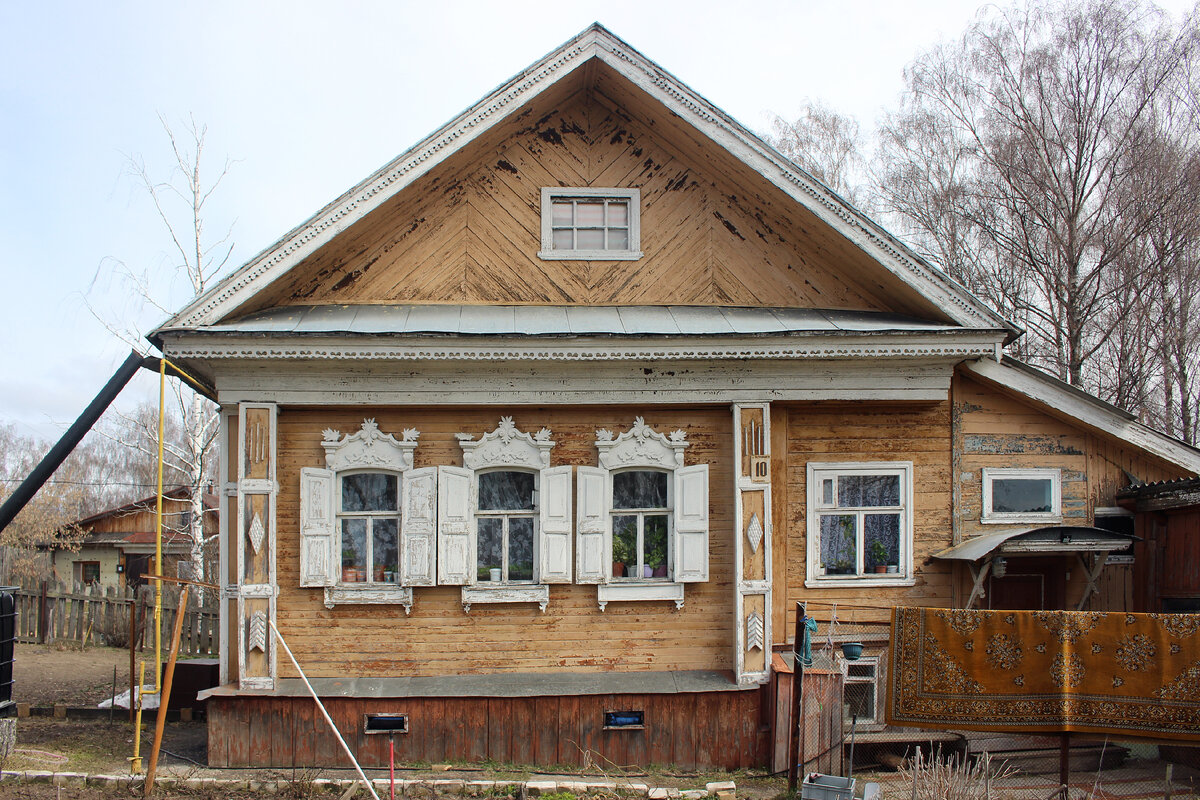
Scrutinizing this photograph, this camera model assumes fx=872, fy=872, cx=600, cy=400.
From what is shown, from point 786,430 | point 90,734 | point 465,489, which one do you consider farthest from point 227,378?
point 786,430

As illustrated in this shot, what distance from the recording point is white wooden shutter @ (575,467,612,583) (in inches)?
360

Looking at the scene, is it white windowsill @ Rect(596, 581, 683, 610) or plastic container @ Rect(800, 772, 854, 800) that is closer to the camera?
plastic container @ Rect(800, 772, 854, 800)

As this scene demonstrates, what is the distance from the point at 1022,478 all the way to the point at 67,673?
13941mm

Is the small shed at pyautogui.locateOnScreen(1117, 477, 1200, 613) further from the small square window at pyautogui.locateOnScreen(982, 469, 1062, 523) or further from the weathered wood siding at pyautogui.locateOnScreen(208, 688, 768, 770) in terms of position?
the weathered wood siding at pyautogui.locateOnScreen(208, 688, 768, 770)

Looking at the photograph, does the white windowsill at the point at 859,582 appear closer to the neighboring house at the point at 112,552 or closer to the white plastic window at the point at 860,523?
the white plastic window at the point at 860,523

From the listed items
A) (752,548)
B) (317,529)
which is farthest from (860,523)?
(317,529)

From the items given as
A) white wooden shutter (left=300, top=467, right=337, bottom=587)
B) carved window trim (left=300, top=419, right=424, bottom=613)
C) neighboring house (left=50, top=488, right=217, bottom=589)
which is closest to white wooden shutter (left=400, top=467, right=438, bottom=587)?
carved window trim (left=300, top=419, right=424, bottom=613)

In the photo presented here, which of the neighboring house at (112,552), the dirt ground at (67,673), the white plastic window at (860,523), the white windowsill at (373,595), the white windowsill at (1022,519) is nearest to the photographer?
the white windowsill at (373,595)

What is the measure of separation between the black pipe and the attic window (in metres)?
4.51

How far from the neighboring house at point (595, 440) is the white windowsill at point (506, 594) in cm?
5

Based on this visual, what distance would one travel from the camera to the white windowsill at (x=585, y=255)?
9.76 metres

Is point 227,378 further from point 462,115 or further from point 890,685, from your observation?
point 890,685

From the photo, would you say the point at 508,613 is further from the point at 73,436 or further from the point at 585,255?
the point at 73,436

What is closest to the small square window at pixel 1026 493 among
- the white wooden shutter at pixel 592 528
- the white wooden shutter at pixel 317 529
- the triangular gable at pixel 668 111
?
the triangular gable at pixel 668 111
